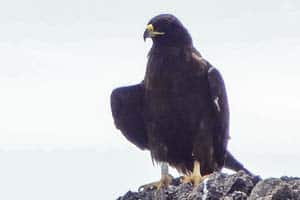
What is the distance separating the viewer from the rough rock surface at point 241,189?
1134cm

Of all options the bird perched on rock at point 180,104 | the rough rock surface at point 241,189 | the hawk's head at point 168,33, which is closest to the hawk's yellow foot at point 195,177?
the bird perched on rock at point 180,104

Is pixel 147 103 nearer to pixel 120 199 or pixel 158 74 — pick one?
pixel 158 74

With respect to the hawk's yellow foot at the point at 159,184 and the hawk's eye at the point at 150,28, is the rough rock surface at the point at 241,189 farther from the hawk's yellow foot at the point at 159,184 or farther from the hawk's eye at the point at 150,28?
the hawk's eye at the point at 150,28

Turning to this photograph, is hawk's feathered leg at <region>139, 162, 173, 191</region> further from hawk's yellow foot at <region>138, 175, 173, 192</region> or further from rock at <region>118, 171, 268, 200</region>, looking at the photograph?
rock at <region>118, 171, 268, 200</region>

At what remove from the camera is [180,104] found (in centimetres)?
1634

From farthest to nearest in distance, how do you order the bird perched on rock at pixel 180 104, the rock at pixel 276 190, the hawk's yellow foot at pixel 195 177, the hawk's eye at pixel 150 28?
the hawk's eye at pixel 150 28, the bird perched on rock at pixel 180 104, the hawk's yellow foot at pixel 195 177, the rock at pixel 276 190

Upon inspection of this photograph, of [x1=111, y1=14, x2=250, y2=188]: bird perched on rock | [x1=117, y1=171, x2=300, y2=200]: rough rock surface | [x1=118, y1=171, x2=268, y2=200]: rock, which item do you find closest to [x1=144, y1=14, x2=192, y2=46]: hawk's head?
[x1=111, y1=14, x2=250, y2=188]: bird perched on rock

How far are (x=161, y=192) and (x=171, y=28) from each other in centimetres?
427

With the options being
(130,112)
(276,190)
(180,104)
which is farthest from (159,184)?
(276,190)

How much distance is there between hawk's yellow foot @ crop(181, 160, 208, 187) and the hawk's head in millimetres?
2320

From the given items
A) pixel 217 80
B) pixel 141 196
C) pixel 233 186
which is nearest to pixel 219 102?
pixel 217 80

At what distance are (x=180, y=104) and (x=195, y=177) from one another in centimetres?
161

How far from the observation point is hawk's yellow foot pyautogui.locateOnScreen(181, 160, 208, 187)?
14.9 metres

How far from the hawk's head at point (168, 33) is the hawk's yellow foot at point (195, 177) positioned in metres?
2.32
